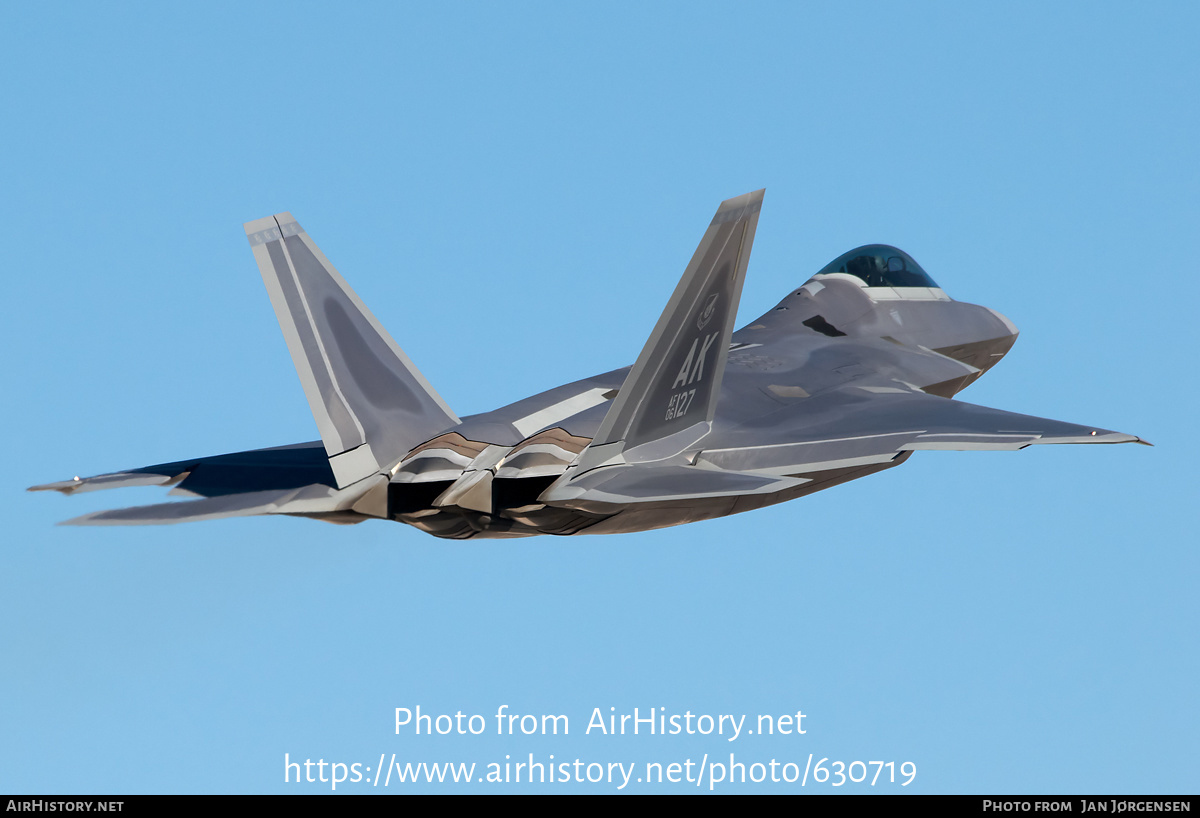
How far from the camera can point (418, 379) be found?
1744 centimetres

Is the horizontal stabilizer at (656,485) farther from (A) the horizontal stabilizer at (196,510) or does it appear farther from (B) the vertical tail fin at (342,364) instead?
(A) the horizontal stabilizer at (196,510)

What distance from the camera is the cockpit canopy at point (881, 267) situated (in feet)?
82.3

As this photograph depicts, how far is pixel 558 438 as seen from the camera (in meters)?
17.0

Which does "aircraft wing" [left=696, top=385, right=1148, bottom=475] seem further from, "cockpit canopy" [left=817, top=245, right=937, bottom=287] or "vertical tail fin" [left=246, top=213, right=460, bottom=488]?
"cockpit canopy" [left=817, top=245, right=937, bottom=287]

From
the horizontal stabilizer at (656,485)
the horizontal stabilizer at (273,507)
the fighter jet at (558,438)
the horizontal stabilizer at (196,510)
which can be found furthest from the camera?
the fighter jet at (558,438)

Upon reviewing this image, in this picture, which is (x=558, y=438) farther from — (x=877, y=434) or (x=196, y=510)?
(x=196, y=510)

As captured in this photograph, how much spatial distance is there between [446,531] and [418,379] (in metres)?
1.80

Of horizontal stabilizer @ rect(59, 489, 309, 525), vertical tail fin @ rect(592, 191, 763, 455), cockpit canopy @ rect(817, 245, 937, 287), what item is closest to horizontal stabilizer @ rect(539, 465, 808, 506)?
vertical tail fin @ rect(592, 191, 763, 455)

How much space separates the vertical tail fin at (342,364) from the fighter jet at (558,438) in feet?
0.06

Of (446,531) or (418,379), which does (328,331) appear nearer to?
(418,379)

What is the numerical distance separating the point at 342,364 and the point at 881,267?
11.3 meters

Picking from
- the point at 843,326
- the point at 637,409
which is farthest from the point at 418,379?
the point at 843,326

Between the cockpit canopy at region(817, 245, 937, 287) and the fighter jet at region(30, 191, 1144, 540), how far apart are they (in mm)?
5592

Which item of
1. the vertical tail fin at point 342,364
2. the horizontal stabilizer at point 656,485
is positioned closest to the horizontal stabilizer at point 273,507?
the vertical tail fin at point 342,364
